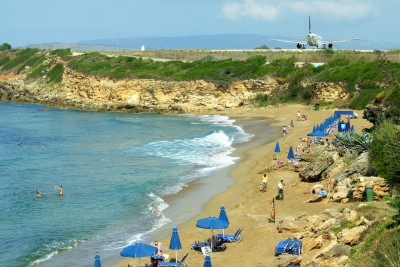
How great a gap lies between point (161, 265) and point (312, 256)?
4.25 m

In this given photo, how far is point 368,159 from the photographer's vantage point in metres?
21.6

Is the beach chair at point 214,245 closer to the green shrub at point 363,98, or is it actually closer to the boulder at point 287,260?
the boulder at point 287,260

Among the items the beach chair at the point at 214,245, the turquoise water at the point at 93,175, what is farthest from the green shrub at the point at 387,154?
the turquoise water at the point at 93,175

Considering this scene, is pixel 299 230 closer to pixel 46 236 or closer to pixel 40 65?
pixel 46 236

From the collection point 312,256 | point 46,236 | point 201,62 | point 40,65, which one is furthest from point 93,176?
point 40,65

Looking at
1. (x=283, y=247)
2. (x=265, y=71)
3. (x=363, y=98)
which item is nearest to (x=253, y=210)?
(x=283, y=247)

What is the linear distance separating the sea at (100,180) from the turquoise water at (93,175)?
39 millimetres

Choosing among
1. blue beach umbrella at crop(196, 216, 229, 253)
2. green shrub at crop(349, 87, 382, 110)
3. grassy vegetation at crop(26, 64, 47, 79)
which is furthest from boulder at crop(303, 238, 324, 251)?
grassy vegetation at crop(26, 64, 47, 79)

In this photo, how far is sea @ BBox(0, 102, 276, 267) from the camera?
2000 centimetres

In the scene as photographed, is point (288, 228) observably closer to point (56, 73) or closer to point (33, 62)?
point (56, 73)

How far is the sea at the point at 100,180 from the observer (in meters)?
20.0

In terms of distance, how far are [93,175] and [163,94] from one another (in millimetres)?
34330

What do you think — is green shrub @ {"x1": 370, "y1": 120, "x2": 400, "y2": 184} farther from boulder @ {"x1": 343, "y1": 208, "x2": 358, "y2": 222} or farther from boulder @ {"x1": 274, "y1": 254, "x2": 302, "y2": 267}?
boulder @ {"x1": 274, "y1": 254, "x2": 302, "y2": 267}

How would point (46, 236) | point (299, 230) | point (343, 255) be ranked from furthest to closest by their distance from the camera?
point (46, 236)
point (299, 230)
point (343, 255)
